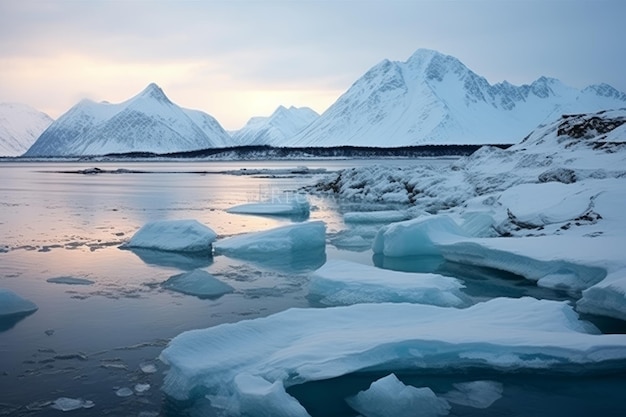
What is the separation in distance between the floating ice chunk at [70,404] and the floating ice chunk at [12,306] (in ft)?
8.22

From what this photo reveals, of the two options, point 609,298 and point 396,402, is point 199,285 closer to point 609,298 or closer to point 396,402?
point 396,402

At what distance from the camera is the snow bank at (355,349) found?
4148mm

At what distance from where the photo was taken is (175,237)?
10453 millimetres

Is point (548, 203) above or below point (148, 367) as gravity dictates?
above

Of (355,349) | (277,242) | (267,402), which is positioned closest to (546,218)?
(277,242)

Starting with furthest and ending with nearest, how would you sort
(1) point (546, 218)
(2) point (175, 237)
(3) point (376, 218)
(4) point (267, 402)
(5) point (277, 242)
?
(3) point (376, 218) < (1) point (546, 218) < (2) point (175, 237) < (5) point (277, 242) < (4) point (267, 402)

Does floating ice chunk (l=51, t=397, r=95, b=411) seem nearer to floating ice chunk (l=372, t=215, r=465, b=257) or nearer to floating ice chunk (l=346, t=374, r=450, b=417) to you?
floating ice chunk (l=346, t=374, r=450, b=417)

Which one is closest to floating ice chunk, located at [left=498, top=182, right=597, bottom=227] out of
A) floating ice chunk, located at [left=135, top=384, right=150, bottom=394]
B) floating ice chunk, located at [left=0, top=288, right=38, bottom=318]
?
floating ice chunk, located at [left=135, top=384, right=150, bottom=394]

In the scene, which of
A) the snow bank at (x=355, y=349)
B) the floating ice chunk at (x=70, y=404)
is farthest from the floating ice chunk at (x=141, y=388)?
the floating ice chunk at (x=70, y=404)

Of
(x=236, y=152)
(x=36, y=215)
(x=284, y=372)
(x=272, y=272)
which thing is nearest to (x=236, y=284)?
(x=272, y=272)

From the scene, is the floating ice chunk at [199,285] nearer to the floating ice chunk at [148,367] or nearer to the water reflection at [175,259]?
the water reflection at [175,259]

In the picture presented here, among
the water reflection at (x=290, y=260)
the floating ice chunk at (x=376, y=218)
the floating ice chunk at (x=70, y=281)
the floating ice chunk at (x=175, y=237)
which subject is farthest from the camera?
the floating ice chunk at (x=376, y=218)

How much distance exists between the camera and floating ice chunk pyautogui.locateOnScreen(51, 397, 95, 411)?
3967 millimetres

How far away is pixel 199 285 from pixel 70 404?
332cm
